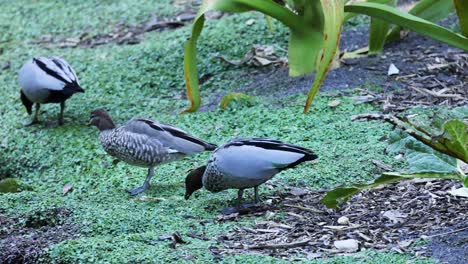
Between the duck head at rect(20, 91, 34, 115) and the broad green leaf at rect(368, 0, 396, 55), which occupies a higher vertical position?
the broad green leaf at rect(368, 0, 396, 55)

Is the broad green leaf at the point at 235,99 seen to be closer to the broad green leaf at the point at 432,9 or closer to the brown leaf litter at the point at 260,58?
the brown leaf litter at the point at 260,58

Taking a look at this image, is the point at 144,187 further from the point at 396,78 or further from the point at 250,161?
the point at 396,78

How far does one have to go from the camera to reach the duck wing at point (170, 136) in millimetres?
5922

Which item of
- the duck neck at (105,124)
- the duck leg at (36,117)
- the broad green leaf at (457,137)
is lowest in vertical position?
the duck leg at (36,117)

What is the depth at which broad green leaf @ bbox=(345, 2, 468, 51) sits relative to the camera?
632 centimetres

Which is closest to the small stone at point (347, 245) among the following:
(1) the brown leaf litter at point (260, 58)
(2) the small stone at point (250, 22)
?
(1) the brown leaf litter at point (260, 58)

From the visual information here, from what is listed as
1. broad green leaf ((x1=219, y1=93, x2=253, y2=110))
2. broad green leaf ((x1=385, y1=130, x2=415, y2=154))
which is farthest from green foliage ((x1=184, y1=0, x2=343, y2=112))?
broad green leaf ((x1=385, y1=130, x2=415, y2=154))

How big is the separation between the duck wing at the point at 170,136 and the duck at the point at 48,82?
1.61m

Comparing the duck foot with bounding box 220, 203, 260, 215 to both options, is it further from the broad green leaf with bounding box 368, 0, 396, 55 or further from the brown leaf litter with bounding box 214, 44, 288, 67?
the brown leaf litter with bounding box 214, 44, 288, 67

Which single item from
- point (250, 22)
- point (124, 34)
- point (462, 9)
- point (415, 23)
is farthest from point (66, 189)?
point (124, 34)

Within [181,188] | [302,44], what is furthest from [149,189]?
[302,44]

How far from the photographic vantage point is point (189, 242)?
4805 mm

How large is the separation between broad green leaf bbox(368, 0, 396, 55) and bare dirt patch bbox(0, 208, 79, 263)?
3184 millimetres

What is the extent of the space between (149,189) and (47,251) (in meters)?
1.33
